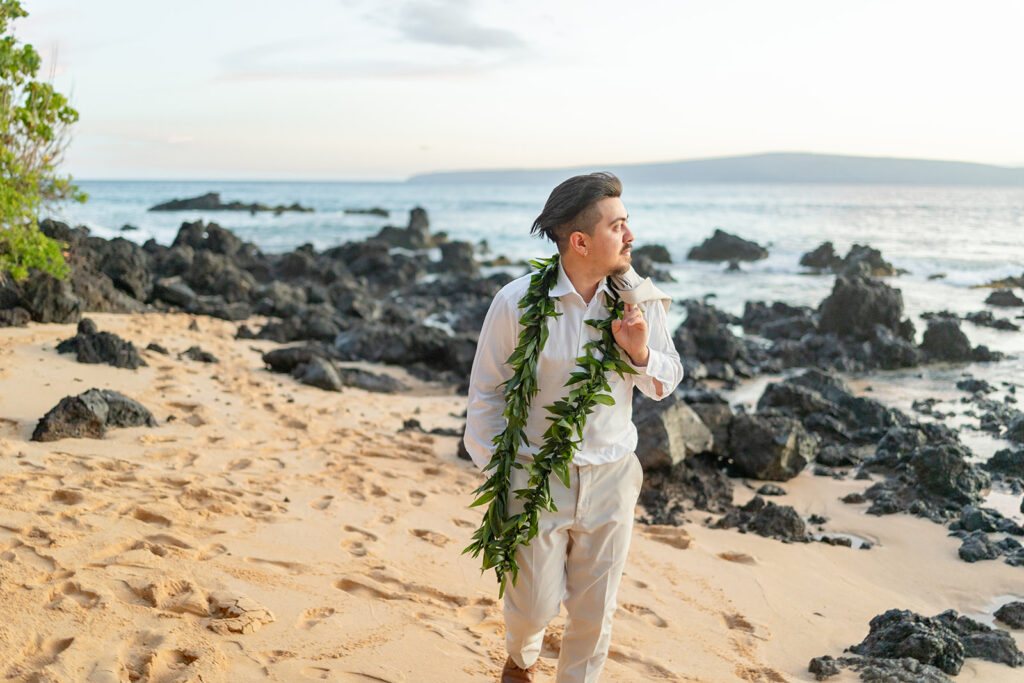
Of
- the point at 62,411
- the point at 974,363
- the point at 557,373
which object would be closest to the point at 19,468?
the point at 62,411

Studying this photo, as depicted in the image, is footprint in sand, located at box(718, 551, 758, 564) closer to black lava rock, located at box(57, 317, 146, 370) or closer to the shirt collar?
the shirt collar

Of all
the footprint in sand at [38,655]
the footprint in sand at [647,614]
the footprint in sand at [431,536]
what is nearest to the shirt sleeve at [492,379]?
the footprint in sand at [38,655]

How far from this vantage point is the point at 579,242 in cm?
296

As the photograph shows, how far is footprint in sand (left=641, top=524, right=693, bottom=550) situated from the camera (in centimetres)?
630

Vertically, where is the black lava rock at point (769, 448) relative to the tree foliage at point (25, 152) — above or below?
below

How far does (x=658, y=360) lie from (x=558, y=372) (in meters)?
0.37

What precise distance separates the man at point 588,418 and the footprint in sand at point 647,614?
188cm

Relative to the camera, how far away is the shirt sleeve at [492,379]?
3051mm

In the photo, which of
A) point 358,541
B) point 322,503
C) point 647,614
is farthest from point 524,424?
point 322,503

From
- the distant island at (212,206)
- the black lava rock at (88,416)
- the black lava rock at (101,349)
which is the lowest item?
the black lava rock at (88,416)

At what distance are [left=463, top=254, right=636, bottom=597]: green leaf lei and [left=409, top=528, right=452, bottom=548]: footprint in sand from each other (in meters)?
2.59

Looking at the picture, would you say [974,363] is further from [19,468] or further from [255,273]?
[255,273]

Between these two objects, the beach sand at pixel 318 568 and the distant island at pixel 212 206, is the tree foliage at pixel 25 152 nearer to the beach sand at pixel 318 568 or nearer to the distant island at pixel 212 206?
the beach sand at pixel 318 568

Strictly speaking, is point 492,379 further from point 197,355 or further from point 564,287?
point 197,355
